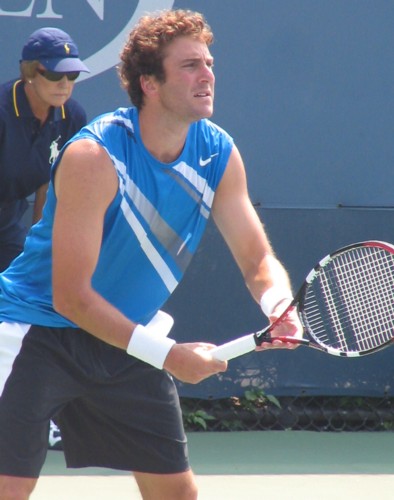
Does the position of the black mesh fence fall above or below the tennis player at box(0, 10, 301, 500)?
below

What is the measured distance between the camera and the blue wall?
4.99 m

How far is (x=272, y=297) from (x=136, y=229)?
1.21ft

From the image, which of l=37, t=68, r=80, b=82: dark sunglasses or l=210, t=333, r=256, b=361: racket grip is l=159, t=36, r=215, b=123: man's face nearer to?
l=210, t=333, r=256, b=361: racket grip

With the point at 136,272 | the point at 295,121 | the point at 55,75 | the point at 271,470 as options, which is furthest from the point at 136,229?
the point at 295,121

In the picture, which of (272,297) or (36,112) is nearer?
(272,297)

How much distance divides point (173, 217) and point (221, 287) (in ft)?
7.01

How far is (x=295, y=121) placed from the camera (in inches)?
198

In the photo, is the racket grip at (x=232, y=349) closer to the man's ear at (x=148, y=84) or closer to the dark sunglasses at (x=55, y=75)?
the man's ear at (x=148, y=84)

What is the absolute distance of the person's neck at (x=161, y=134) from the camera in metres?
2.92

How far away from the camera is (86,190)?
105 inches

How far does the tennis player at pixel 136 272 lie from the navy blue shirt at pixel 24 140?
1.28 meters

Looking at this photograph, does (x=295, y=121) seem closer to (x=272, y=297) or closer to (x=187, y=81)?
(x=187, y=81)

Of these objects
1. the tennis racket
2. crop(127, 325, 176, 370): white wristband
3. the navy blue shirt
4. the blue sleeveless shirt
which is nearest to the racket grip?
the tennis racket

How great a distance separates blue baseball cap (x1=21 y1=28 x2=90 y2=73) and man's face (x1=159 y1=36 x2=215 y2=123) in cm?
137
